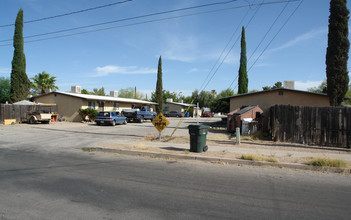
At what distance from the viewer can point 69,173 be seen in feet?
20.9

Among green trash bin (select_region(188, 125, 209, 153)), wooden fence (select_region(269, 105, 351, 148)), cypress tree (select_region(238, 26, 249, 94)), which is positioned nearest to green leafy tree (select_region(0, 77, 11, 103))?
cypress tree (select_region(238, 26, 249, 94))

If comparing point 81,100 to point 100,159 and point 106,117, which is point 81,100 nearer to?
point 106,117

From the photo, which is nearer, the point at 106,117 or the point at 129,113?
the point at 106,117

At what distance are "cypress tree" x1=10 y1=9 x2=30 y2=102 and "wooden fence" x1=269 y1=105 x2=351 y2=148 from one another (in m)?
31.7

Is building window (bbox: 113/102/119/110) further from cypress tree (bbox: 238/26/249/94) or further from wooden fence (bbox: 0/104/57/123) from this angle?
cypress tree (bbox: 238/26/249/94)

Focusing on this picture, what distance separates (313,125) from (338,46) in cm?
644

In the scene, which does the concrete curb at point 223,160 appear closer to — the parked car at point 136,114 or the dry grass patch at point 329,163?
the dry grass patch at point 329,163

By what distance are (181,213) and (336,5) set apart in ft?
55.0

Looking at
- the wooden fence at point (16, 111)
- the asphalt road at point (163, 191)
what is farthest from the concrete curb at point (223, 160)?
A: the wooden fence at point (16, 111)

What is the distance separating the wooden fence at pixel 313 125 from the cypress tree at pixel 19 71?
31.7 meters

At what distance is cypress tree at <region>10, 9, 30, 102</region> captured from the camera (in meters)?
29.9

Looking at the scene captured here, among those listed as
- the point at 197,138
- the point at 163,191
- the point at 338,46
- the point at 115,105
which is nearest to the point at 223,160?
the point at 197,138

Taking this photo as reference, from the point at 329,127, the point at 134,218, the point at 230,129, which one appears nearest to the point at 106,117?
the point at 230,129

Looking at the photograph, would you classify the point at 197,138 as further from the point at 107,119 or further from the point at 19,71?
the point at 19,71
